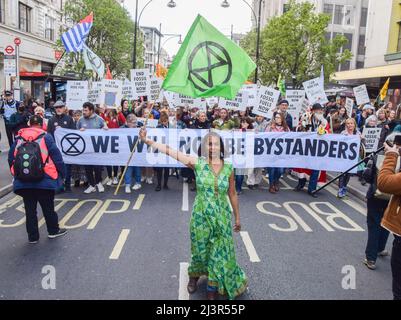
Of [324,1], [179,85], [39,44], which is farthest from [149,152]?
[324,1]

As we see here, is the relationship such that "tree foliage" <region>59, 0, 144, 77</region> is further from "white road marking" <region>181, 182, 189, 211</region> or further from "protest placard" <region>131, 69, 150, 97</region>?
"white road marking" <region>181, 182, 189, 211</region>

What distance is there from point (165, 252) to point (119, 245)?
0.71m

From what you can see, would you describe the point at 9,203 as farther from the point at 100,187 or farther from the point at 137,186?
the point at 137,186

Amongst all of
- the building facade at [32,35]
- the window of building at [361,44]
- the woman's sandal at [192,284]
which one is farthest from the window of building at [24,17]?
the window of building at [361,44]

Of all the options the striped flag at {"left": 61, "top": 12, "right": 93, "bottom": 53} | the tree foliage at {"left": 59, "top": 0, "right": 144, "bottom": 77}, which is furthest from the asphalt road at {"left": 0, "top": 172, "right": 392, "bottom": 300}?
the tree foliage at {"left": 59, "top": 0, "right": 144, "bottom": 77}

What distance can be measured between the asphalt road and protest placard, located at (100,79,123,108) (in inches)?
146

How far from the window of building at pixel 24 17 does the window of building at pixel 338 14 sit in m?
35.6

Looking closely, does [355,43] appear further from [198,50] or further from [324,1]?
Answer: [198,50]

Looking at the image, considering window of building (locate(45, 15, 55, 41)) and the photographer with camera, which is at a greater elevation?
window of building (locate(45, 15, 55, 41))

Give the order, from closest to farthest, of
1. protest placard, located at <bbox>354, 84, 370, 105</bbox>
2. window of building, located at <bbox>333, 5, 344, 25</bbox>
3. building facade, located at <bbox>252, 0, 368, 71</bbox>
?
protest placard, located at <bbox>354, 84, 370, 105</bbox> → building facade, located at <bbox>252, 0, 368, 71</bbox> → window of building, located at <bbox>333, 5, 344, 25</bbox>

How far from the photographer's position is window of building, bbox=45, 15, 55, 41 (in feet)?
130

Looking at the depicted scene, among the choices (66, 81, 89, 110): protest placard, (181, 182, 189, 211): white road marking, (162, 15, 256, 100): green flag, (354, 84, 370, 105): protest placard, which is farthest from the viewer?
(354, 84, 370, 105): protest placard

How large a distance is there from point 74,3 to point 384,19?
24928 millimetres

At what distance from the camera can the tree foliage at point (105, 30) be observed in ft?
114
